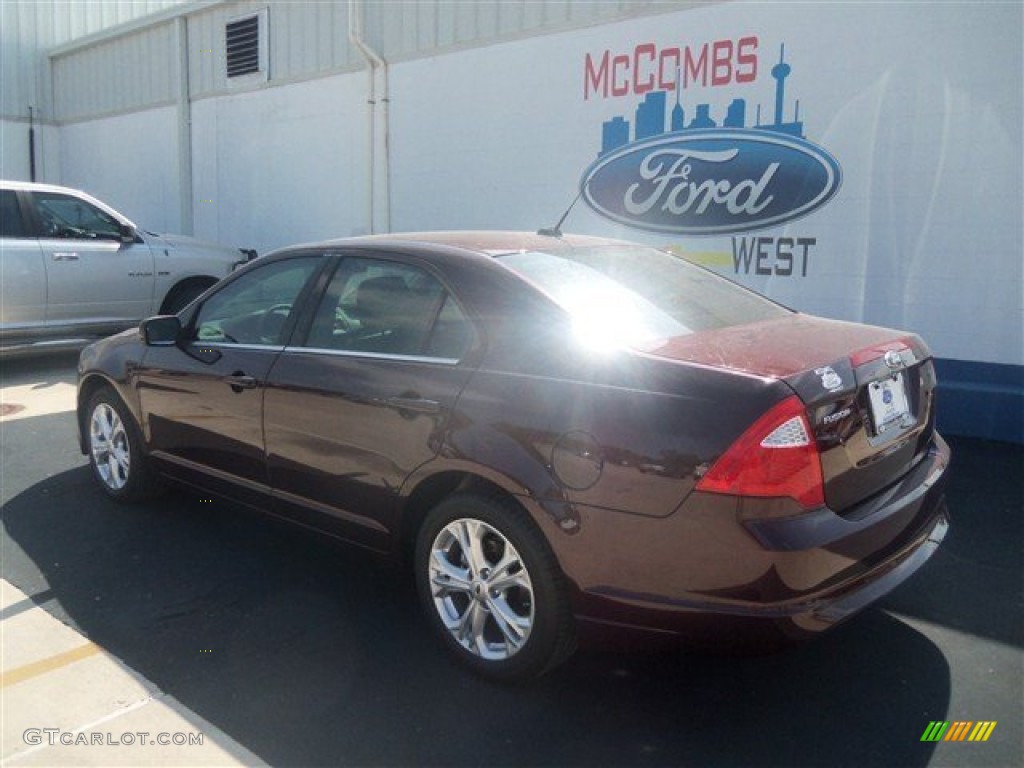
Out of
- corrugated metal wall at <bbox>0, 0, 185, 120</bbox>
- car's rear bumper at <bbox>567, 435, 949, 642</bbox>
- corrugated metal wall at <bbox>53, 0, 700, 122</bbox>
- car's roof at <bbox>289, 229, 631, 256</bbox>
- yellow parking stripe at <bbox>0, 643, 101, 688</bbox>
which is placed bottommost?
yellow parking stripe at <bbox>0, 643, 101, 688</bbox>

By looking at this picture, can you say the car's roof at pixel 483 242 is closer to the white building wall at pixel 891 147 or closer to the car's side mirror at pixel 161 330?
the car's side mirror at pixel 161 330

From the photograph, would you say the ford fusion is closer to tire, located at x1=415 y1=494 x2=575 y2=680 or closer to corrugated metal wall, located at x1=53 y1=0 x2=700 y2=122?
tire, located at x1=415 y1=494 x2=575 y2=680

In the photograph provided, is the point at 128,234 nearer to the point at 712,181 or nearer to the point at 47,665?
the point at 712,181

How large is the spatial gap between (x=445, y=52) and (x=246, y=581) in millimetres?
7020

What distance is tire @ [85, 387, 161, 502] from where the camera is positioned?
4883 mm

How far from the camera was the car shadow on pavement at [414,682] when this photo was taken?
9.34ft

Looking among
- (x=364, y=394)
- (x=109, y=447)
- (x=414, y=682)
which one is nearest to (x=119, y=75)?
(x=109, y=447)

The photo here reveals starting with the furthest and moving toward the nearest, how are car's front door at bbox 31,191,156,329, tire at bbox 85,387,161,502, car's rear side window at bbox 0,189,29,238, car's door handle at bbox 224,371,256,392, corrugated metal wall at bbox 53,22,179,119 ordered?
corrugated metal wall at bbox 53,22,179,119
car's front door at bbox 31,191,156,329
car's rear side window at bbox 0,189,29,238
tire at bbox 85,387,161,502
car's door handle at bbox 224,371,256,392

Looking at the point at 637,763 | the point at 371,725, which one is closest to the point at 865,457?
the point at 637,763

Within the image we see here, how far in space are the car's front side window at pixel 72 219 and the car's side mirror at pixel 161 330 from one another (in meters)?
5.15

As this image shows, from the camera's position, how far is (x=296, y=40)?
11.3 metres

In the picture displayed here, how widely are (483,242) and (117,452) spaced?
2628 millimetres

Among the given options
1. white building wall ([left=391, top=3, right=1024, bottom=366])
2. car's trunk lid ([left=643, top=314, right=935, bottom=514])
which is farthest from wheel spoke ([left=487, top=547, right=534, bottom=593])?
white building wall ([left=391, top=3, right=1024, bottom=366])

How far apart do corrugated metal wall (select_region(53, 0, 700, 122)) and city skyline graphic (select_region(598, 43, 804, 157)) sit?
2.60 feet
